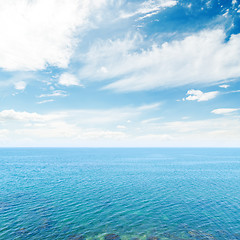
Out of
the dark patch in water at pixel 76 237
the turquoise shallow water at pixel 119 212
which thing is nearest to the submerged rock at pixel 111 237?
the turquoise shallow water at pixel 119 212

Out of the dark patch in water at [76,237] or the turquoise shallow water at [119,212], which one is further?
the turquoise shallow water at [119,212]

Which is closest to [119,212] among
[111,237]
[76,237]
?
[111,237]

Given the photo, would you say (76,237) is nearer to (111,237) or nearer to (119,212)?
(111,237)

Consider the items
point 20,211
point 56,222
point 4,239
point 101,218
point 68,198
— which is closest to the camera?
point 4,239

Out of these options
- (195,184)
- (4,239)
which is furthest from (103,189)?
(195,184)

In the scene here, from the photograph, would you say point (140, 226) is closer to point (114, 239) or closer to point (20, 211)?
point (114, 239)

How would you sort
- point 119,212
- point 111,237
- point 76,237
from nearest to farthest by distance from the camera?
1. point 76,237
2. point 111,237
3. point 119,212

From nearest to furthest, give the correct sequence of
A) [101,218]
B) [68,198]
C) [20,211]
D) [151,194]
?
[101,218] → [20,211] → [68,198] → [151,194]

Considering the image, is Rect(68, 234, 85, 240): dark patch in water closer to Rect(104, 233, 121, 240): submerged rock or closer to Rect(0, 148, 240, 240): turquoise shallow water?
Rect(0, 148, 240, 240): turquoise shallow water

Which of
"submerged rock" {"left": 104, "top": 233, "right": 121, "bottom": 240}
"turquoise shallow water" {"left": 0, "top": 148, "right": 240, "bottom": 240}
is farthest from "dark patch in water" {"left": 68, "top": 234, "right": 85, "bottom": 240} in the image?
"submerged rock" {"left": 104, "top": 233, "right": 121, "bottom": 240}

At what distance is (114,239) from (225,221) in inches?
1028

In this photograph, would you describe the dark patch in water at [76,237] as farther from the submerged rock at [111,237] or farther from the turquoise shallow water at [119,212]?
the submerged rock at [111,237]

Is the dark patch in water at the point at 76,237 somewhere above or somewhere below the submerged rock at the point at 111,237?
above

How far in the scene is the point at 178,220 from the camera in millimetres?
37719
